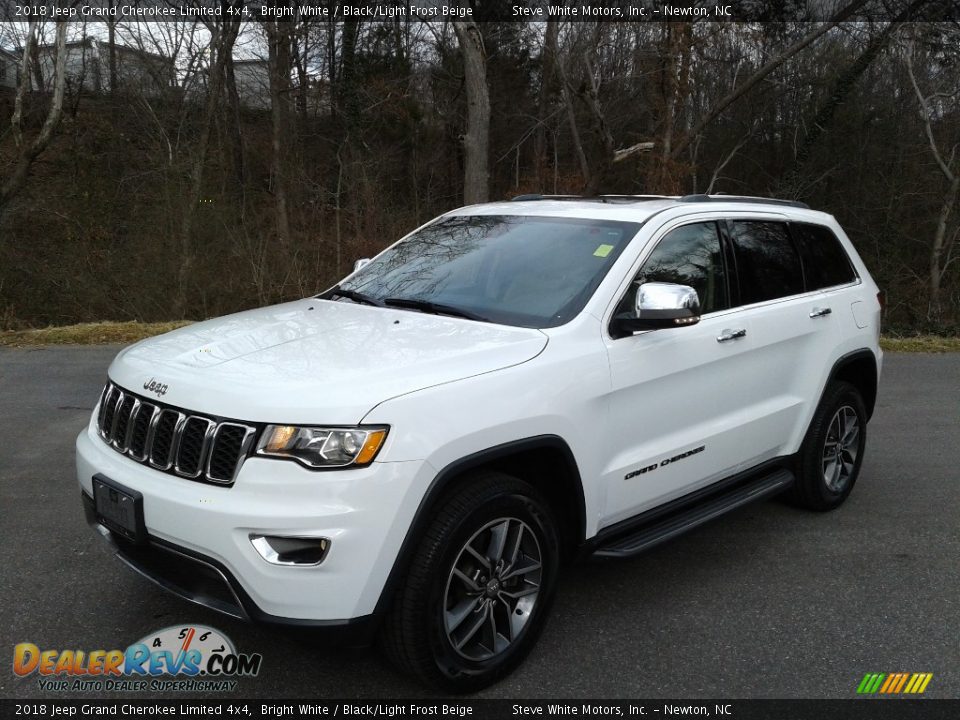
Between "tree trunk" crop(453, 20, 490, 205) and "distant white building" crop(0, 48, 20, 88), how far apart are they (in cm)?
1099

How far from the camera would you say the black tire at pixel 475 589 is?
2988mm

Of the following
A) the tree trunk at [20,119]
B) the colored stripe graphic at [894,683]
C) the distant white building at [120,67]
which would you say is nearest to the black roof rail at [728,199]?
the colored stripe graphic at [894,683]

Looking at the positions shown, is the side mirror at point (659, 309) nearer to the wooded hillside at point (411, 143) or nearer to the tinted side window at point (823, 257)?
the tinted side window at point (823, 257)

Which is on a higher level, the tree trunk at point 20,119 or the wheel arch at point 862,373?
the tree trunk at point 20,119

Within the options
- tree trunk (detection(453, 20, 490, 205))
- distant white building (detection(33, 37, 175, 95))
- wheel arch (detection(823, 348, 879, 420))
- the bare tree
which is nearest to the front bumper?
wheel arch (detection(823, 348, 879, 420))

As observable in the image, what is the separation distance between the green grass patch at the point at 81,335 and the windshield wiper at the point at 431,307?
7170mm

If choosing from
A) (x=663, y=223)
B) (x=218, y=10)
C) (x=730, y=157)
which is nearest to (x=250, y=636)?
(x=663, y=223)

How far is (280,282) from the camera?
65.7 feet

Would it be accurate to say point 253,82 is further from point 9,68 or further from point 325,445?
point 325,445

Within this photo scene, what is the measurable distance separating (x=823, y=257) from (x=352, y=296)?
284 cm

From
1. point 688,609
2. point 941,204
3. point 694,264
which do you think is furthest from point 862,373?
point 941,204

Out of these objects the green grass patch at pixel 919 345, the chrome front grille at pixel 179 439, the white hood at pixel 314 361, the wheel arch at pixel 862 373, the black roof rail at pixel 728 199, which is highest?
the black roof rail at pixel 728 199

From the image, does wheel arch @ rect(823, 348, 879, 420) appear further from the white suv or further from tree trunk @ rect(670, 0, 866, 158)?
tree trunk @ rect(670, 0, 866, 158)

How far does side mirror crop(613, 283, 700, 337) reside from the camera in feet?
11.9
